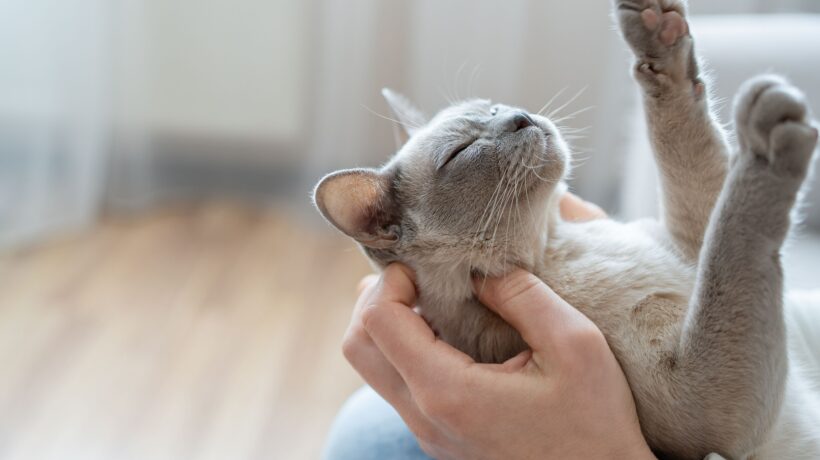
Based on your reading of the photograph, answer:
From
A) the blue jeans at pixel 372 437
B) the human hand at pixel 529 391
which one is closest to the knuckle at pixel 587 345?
the human hand at pixel 529 391

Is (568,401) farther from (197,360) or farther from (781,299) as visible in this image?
→ (197,360)

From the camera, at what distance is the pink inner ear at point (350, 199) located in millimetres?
1254

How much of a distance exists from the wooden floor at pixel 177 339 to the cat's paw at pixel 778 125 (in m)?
1.58

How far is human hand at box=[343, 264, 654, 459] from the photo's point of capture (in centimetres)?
109

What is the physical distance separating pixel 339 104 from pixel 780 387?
2.20 m

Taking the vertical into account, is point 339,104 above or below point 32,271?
above

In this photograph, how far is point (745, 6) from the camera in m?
2.71

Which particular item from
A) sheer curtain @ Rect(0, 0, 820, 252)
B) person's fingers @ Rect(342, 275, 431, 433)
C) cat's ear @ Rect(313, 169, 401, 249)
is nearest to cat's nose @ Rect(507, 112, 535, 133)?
cat's ear @ Rect(313, 169, 401, 249)

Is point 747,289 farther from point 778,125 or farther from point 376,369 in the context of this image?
point 376,369

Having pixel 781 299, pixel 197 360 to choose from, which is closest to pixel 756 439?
pixel 781 299

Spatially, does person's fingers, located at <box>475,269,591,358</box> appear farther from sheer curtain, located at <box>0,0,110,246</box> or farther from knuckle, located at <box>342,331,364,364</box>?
sheer curtain, located at <box>0,0,110,246</box>

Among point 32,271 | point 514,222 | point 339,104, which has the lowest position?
point 32,271

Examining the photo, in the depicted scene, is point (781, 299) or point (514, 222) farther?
point (514, 222)

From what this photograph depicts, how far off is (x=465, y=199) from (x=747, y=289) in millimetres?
447
